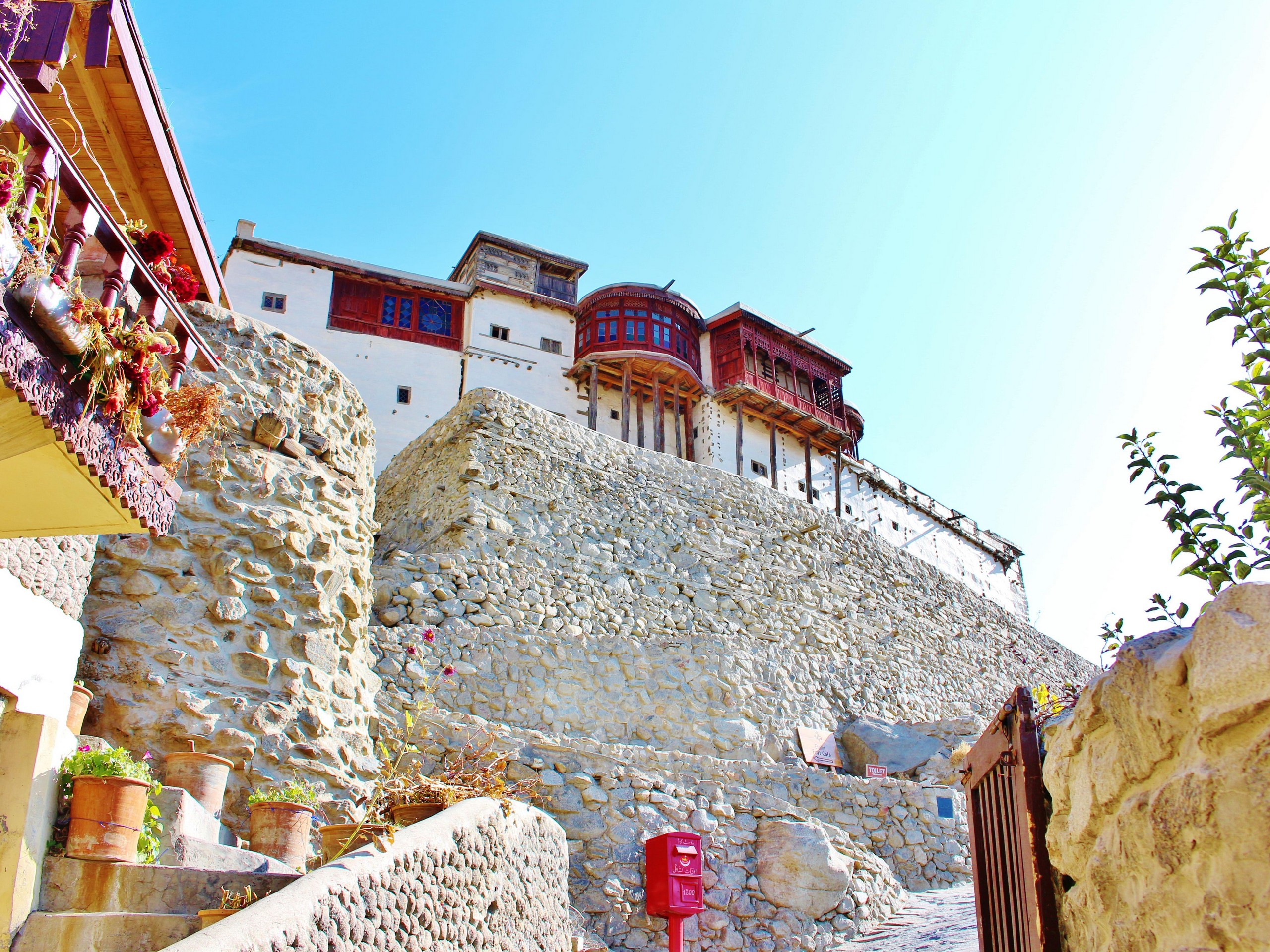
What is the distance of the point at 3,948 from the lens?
4.93 m

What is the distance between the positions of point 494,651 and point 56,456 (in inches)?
316

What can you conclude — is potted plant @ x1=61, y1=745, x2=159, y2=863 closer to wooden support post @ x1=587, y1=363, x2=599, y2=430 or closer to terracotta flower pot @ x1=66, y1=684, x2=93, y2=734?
terracotta flower pot @ x1=66, y1=684, x2=93, y2=734

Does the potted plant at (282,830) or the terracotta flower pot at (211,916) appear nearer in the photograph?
the terracotta flower pot at (211,916)

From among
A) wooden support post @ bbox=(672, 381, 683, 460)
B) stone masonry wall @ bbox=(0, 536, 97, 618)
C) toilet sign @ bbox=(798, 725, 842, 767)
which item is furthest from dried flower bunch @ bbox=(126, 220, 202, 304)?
wooden support post @ bbox=(672, 381, 683, 460)

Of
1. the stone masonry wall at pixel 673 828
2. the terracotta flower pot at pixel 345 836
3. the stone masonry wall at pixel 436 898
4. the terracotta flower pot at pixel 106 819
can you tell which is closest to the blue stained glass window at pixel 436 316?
the stone masonry wall at pixel 673 828

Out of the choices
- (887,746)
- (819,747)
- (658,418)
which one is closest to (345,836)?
(819,747)

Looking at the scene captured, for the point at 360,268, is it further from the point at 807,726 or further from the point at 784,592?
the point at 807,726

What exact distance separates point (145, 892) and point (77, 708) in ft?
5.74

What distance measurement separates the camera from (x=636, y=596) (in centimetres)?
1480

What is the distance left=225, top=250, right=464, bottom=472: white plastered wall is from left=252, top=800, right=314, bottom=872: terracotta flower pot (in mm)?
15846

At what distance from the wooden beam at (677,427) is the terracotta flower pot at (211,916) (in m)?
21.5

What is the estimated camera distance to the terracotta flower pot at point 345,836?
5.67m

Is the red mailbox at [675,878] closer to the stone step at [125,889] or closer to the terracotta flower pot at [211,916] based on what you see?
the stone step at [125,889]

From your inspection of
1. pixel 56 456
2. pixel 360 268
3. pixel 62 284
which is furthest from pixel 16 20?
pixel 360 268
